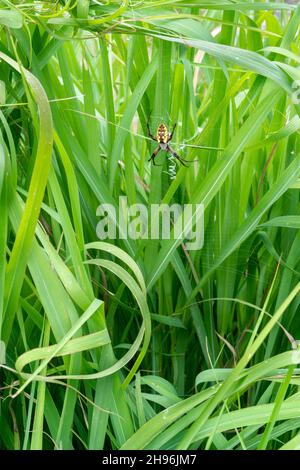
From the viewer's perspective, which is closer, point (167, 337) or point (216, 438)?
point (216, 438)

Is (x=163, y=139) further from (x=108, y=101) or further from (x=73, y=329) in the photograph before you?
(x=73, y=329)

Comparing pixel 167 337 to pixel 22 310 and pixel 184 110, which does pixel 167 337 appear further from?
pixel 184 110

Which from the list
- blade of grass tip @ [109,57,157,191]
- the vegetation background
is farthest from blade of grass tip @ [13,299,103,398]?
blade of grass tip @ [109,57,157,191]

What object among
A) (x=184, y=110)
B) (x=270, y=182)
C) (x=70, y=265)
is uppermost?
(x=184, y=110)

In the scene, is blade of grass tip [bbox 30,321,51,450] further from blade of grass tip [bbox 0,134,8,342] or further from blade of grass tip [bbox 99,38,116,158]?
blade of grass tip [bbox 99,38,116,158]

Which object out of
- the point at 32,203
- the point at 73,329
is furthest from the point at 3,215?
the point at 73,329
